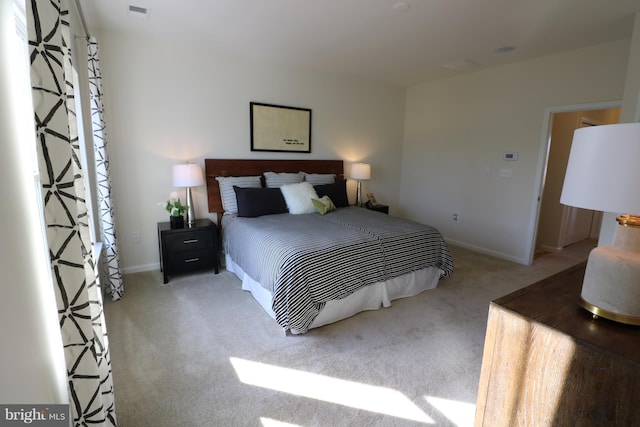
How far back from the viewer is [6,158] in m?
0.97

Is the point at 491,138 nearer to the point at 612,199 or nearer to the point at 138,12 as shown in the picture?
the point at 612,199

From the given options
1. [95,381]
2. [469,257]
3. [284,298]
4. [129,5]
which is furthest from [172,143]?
[469,257]

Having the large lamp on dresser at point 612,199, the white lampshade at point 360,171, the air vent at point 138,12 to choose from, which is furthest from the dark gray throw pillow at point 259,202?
the large lamp on dresser at point 612,199

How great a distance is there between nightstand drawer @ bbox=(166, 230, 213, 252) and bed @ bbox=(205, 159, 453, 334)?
211 mm

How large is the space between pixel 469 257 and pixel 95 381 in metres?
4.26

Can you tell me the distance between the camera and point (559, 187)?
Result: 458 centimetres

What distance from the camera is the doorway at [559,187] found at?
4484 mm

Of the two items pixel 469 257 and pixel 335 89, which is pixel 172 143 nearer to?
pixel 335 89

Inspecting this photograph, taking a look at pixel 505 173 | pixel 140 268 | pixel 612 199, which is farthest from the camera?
pixel 505 173

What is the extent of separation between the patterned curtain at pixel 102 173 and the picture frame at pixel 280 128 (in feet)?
5.37

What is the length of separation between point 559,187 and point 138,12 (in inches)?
223

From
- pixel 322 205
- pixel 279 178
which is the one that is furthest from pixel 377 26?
pixel 279 178

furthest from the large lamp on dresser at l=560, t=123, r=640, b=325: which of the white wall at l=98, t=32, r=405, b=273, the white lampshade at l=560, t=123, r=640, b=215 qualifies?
the white wall at l=98, t=32, r=405, b=273

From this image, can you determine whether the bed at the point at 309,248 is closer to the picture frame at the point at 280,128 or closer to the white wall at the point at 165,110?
the picture frame at the point at 280,128
